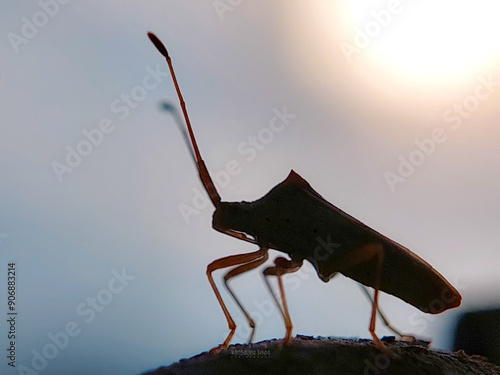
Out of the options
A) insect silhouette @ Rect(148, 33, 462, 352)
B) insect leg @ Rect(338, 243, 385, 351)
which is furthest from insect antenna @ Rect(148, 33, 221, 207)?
insect leg @ Rect(338, 243, 385, 351)

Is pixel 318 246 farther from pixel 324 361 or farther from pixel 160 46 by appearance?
pixel 160 46

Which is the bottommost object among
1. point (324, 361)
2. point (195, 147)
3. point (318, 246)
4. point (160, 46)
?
point (324, 361)

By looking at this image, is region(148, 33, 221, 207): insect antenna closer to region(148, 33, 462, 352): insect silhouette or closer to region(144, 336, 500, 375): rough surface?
region(148, 33, 462, 352): insect silhouette

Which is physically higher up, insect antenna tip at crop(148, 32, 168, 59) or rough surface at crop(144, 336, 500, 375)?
insect antenna tip at crop(148, 32, 168, 59)

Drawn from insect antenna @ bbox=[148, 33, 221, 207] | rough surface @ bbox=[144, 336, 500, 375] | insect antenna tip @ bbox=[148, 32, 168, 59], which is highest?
insect antenna tip @ bbox=[148, 32, 168, 59]

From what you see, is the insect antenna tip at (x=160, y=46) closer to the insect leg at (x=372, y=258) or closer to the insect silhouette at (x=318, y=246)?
the insect silhouette at (x=318, y=246)

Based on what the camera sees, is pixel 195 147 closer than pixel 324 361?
No

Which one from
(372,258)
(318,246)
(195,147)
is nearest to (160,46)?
(195,147)
